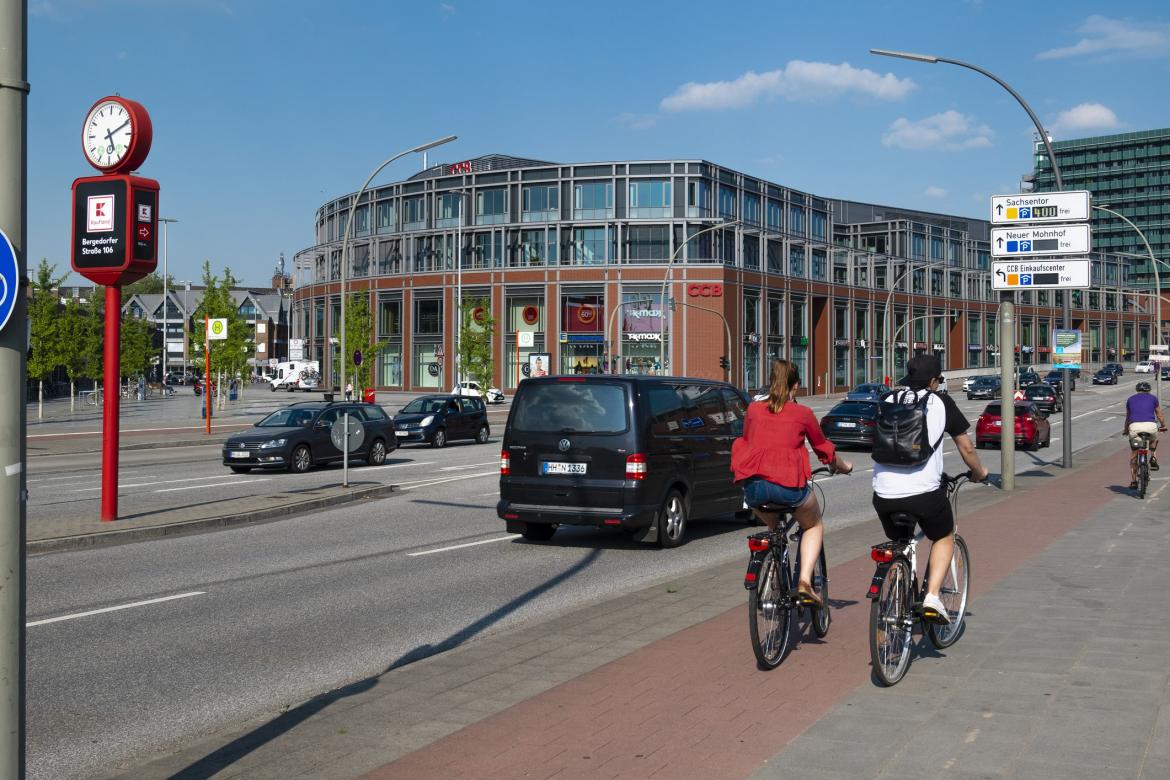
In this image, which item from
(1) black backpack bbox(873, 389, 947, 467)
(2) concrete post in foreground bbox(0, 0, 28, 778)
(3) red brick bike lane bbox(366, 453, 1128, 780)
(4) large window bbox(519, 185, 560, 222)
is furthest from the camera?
(4) large window bbox(519, 185, 560, 222)

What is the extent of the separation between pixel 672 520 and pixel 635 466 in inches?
39.9

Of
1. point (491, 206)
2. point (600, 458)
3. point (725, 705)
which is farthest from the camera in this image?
point (491, 206)

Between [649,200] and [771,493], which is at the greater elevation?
[649,200]

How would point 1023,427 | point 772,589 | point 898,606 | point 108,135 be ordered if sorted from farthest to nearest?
1. point 1023,427
2. point 108,135
3. point 772,589
4. point 898,606

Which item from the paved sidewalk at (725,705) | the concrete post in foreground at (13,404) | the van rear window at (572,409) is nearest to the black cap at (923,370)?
the paved sidewalk at (725,705)

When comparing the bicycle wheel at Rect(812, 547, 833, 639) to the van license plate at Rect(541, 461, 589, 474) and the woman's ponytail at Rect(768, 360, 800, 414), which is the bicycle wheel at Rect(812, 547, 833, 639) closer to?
the woman's ponytail at Rect(768, 360, 800, 414)

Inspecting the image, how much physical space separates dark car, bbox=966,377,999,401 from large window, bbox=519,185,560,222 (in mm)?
29217

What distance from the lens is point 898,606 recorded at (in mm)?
6430

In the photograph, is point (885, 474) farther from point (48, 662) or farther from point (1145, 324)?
point (1145, 324)

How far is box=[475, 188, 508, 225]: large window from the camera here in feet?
265

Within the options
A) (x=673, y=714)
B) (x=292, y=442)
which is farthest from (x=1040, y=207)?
(x=673, y=714)

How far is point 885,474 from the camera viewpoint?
6582 mm

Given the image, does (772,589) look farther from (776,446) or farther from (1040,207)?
(1040,207)

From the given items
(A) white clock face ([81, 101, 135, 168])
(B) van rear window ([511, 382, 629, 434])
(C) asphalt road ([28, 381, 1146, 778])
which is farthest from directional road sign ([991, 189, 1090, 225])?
(A) white clock face ([81, 101, 135, 168])
